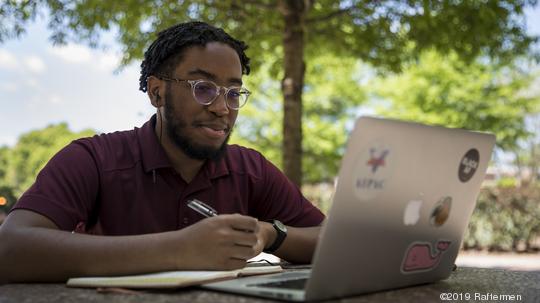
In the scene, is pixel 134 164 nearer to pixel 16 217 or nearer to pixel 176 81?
pixel 176 81

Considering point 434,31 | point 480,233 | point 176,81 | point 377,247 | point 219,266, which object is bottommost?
point 480,233

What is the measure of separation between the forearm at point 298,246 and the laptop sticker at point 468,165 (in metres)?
0.77

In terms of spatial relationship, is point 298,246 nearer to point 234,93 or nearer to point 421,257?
point 234,93

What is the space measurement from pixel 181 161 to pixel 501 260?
31.6 ft

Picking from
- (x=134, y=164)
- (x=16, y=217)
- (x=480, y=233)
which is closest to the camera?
(x=16, y=217)

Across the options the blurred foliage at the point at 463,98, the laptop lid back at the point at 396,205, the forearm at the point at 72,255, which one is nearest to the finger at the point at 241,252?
the forearm at the point at 72,255

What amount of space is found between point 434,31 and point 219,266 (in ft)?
17.4

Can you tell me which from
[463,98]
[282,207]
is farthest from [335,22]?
[463,98]

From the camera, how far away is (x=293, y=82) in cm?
638

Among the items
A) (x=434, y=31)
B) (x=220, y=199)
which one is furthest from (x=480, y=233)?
(x=220, y=199)

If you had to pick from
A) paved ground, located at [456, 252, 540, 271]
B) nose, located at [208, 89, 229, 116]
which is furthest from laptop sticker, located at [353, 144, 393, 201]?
paved ground, located at [456, 252, 540, 271]

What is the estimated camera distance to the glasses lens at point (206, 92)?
2.08 meters

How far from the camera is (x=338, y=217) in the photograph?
115cm

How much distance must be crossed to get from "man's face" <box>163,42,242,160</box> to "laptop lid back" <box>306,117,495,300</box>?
89cm
